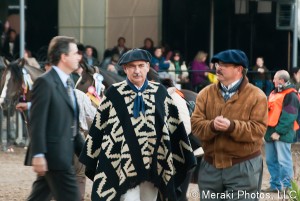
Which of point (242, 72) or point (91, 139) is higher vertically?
point (242, 72)

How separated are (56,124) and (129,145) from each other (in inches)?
24.7

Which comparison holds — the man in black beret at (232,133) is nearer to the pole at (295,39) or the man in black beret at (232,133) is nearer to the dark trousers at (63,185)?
the dark trousers at (63,185)

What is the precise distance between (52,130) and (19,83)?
830 cm

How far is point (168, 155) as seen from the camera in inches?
347

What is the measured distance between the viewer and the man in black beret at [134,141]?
8.70 metres

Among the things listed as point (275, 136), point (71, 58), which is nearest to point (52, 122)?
point (71, 58)

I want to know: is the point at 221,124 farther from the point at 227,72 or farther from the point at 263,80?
the point at 263,80

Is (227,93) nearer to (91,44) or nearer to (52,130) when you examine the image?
(52,130)

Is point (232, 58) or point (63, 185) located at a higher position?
point (232, 58)

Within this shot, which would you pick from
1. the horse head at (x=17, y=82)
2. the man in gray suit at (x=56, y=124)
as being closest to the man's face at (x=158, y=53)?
the horse head at (x=17, y=82)

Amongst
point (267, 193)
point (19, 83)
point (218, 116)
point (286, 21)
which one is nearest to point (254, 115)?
point (218, 116)

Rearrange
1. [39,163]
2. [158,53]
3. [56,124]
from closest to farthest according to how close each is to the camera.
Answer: [39,163]
[56,124]
[158,53]

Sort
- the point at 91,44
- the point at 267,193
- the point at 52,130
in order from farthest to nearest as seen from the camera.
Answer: the point at 91,44, the point at 267,193, the point at 52,130

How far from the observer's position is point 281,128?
46.0 feet
